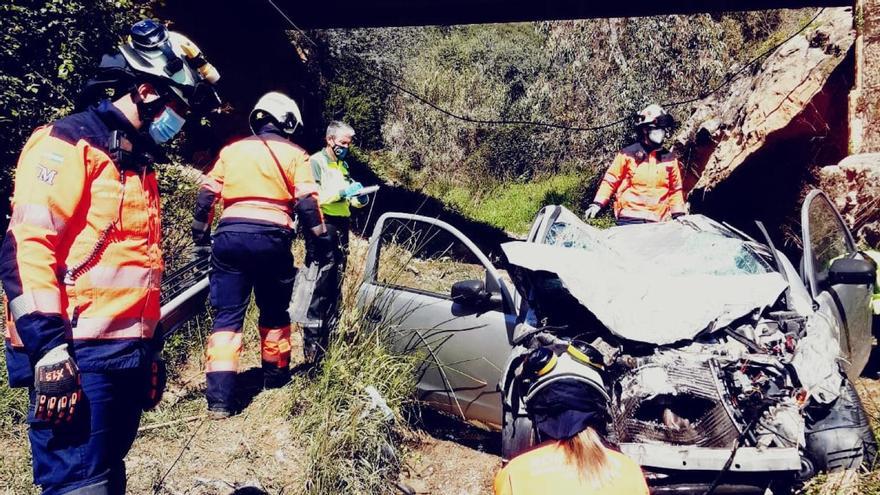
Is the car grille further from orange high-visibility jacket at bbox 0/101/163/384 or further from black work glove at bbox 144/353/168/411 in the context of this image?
orange high-visibility jacket at bbox 0/101/163/384

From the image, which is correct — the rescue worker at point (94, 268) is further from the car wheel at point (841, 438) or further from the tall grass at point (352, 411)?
the car wheel at point (841, 438)

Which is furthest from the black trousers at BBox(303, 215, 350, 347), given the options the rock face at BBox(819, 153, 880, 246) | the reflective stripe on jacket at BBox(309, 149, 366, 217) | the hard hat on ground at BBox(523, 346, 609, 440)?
the rock face at BBox(819, 153, 880, 246)

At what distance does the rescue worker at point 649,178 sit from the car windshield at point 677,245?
5.16ft

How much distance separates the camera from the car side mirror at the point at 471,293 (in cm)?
383

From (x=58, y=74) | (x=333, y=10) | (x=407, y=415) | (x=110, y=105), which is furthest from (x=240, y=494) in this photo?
(x=333, y=10)

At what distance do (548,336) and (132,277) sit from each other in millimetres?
1993

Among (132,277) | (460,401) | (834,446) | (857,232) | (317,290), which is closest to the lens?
(132,277)

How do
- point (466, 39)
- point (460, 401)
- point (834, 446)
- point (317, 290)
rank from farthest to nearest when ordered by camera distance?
point (466, 39), point (317, 290), point (460, 401), point (834, 446)

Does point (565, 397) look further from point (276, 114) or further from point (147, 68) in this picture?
point (276, 114)

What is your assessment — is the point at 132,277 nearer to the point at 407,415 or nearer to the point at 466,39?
the point at 407,415

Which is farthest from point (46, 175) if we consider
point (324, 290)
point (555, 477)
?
point (324, 290)

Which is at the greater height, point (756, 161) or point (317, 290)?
point (756, 161)

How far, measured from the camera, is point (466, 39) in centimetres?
1499

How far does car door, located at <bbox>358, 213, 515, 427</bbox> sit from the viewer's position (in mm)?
3865
